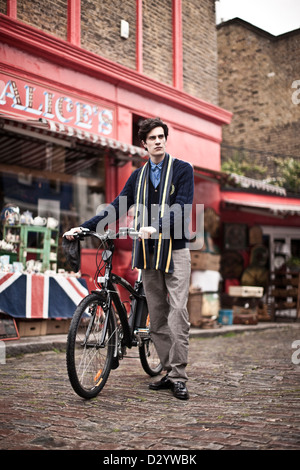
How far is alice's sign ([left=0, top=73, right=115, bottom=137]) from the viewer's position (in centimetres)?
810

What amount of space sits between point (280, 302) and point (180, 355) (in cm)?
933

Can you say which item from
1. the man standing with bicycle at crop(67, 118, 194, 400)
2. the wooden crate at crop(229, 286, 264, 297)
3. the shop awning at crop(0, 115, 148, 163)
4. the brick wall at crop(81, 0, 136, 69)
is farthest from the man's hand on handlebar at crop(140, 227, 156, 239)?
the wooden crate at crop(229, 286, 264, 297)

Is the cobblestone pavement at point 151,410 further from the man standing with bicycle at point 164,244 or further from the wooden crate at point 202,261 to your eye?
the wooden crate at point 202,261

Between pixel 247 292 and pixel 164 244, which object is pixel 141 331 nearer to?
pixel 164 244

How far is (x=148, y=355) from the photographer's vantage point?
4801 millimetres

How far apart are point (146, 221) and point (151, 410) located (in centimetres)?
153

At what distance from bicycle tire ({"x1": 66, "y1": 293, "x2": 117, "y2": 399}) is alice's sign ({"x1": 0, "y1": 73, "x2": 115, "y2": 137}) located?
194 inches

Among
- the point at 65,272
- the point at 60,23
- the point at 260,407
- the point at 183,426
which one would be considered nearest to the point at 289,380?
the point at 260,407

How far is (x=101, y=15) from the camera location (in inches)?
392

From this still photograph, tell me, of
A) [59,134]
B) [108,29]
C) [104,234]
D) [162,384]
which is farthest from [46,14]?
[162,384]

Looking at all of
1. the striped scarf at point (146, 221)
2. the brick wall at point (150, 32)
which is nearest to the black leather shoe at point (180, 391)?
the striped scarf at point (146, 221)

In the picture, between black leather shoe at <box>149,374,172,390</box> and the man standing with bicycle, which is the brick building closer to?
the man standing with bicycle

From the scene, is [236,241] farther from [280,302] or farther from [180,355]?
[180,355]

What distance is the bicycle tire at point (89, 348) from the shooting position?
3.63 metres
